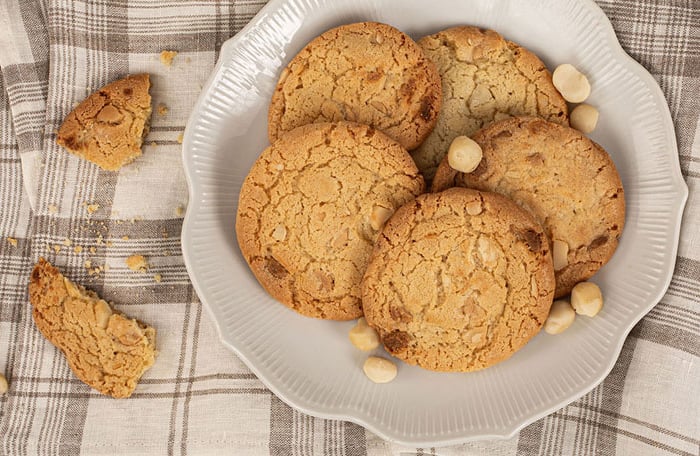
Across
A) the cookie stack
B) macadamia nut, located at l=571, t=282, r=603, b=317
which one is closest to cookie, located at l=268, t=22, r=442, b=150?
the cookie stack

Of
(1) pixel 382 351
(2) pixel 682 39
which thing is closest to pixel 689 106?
(2) pixel 682 39

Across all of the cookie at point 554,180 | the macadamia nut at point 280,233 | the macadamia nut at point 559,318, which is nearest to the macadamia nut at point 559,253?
the cookie at point 554,180

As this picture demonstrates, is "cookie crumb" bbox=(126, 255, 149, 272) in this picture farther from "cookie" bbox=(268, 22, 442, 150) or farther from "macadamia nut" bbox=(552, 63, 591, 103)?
"macadamia nut" bbox=(552, 63, 591, 103)

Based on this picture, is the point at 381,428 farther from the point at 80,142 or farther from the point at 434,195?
the point at 80,142

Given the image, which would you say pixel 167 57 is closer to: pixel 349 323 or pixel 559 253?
pixel 349 323

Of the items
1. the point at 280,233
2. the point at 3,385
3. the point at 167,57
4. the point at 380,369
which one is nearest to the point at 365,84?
the point at 280,233

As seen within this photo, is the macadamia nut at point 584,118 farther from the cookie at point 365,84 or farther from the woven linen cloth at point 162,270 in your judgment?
the cookie at point 365,84
